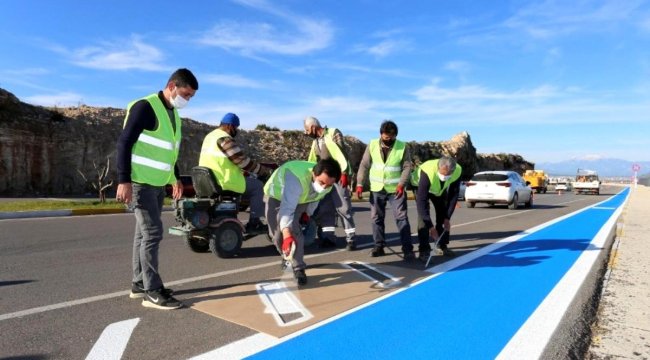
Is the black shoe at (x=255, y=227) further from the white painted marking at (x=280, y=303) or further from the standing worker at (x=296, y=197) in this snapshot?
the white painted marking at (x=280, y=303)

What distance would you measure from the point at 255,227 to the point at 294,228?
1.96 m

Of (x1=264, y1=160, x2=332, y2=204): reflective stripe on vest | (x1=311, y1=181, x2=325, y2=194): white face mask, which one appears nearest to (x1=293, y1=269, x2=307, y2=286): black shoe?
(x1=264, y1=160, x2=332, y2=204): reflective stripe on vest

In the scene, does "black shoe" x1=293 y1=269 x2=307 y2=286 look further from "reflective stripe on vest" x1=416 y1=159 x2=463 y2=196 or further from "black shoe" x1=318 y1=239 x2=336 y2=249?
"reflective stripe on vest" x1=416 y1=159 x2=463 y2=196

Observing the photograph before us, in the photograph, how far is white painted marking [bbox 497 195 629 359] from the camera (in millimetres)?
3367

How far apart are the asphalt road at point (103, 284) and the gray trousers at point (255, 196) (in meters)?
0.62

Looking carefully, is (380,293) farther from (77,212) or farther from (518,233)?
(77,212)

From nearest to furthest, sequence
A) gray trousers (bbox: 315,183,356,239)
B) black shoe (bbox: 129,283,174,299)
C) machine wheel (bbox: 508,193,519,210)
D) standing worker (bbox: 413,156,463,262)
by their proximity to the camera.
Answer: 1. black shoe (bbox: 129,283,174,299)
2. gray trousers (bbox: 315,183,356,239)
3. standing worker (bbox: 413,156,463,262)
4. machine wheel (bbox: 508,193,519,210)

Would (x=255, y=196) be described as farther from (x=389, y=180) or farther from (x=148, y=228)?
(x=148, y=228)

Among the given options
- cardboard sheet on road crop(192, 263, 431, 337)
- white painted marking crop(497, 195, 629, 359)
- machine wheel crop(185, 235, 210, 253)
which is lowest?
white painted marking crop(497, 195, 629, 359)

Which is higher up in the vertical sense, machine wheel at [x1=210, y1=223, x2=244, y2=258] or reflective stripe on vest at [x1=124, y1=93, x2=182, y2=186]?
reflective stripe on vest at [x1=124, y1=93, x2=182, y2=186]

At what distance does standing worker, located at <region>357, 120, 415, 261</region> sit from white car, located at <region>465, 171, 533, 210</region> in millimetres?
12292

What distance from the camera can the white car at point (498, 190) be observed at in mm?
18016

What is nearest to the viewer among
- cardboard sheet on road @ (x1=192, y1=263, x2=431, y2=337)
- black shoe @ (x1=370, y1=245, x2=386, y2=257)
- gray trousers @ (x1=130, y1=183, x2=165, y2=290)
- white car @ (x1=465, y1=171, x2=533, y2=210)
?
cardboard sheet on road @ (x1=192, y1=263, x2=431, y2=337)

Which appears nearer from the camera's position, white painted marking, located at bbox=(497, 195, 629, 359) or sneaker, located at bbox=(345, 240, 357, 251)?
white painted marking, located at bbox=(497, 195, 629, 359)
